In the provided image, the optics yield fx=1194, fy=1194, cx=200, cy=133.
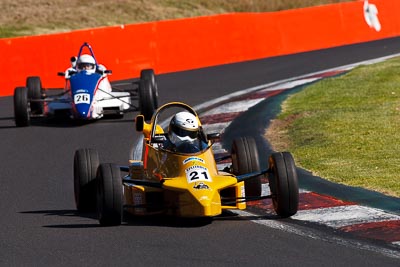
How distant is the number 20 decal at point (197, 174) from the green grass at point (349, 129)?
2150 mm

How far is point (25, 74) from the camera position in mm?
27500

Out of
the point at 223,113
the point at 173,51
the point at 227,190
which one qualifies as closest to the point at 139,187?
the point at 227,190

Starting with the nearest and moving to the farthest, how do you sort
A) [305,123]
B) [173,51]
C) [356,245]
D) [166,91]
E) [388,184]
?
[356,245]
[388,184]
[305,123]
[166,91]
[173,51]

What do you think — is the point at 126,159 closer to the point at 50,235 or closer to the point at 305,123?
the point at 305,123

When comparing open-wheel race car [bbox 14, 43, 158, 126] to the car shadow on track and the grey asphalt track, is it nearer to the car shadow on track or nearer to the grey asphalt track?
the grey asphalt track

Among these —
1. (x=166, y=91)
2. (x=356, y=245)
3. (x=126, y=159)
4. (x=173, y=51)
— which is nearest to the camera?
(x=356, y=245)

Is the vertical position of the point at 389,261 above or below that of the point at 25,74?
below

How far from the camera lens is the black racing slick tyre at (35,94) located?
72.6 feet

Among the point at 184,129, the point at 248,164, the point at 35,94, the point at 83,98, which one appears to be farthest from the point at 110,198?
the point at 35,94

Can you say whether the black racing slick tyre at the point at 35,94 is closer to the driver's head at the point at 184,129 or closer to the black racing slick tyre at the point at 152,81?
the black racing slick tyre at the point at 152,81

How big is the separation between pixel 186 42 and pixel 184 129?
724 inches

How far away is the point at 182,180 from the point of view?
11.4 metres

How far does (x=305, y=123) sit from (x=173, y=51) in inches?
464

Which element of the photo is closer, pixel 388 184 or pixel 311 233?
pixel 311 233
